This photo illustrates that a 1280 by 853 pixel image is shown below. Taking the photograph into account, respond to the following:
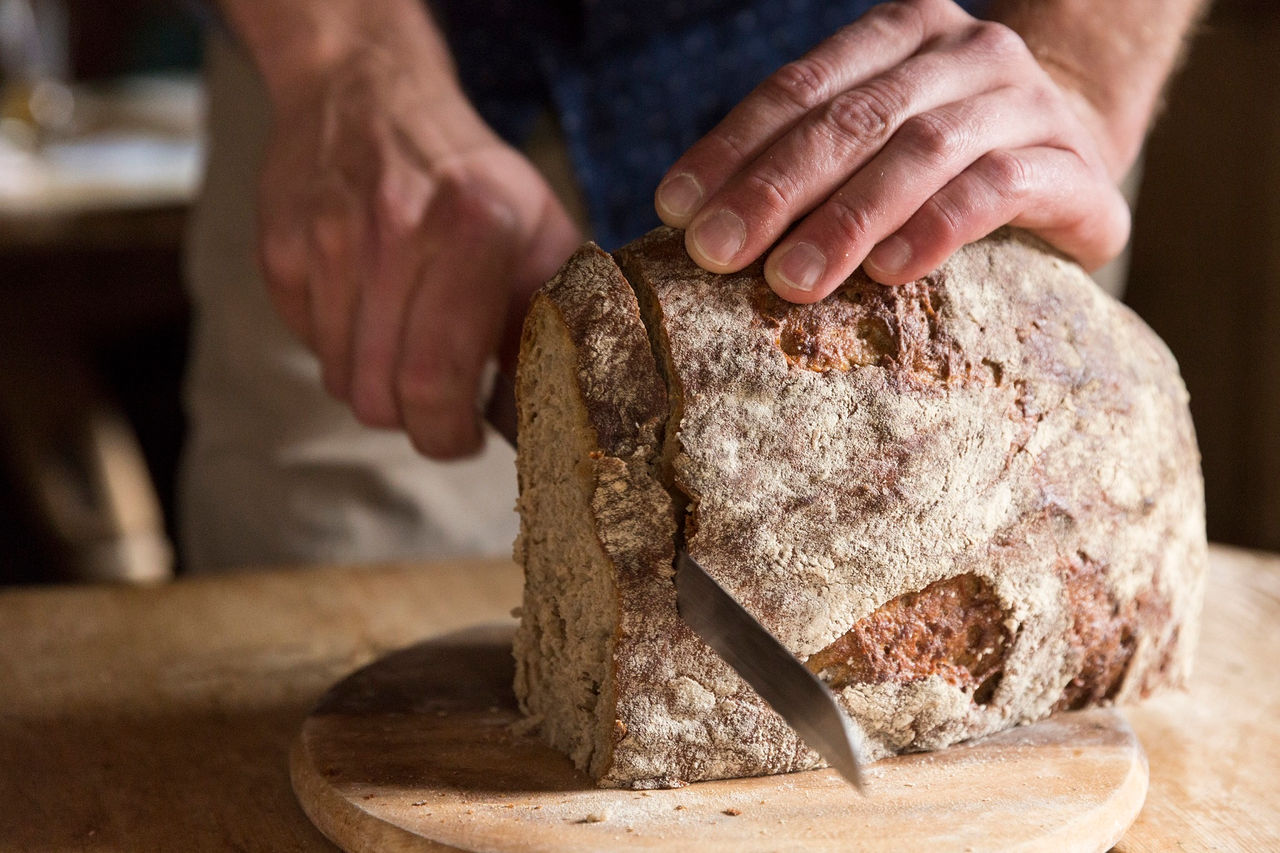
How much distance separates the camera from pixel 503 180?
5.04 ft

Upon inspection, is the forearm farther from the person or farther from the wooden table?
the wooden table

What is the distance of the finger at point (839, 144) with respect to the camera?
1.12 m

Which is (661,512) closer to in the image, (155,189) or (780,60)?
(780,60)

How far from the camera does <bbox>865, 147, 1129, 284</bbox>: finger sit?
1.15 metres

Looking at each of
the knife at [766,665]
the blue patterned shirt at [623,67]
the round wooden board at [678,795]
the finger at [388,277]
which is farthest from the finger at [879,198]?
the blue patterned shirt at [623,67]

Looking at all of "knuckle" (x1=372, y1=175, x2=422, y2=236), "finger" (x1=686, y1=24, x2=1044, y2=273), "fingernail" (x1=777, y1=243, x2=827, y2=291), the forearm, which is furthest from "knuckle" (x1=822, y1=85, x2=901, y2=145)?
"knuckle" (x1=372, y1=175, x2=422, y2=236)

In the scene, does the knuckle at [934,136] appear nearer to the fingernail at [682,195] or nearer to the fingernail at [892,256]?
the fingernail at [892,256]

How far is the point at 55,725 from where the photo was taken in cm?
139

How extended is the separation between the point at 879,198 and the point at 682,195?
0.18 metres

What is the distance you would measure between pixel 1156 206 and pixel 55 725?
3.74m

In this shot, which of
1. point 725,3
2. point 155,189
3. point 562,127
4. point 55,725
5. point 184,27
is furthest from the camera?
point 184,27

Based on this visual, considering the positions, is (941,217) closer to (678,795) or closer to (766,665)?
(766,665)

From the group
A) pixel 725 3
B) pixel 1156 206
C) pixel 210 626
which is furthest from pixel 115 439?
pixel 1156 206

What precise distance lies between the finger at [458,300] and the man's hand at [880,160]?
0.39 m
